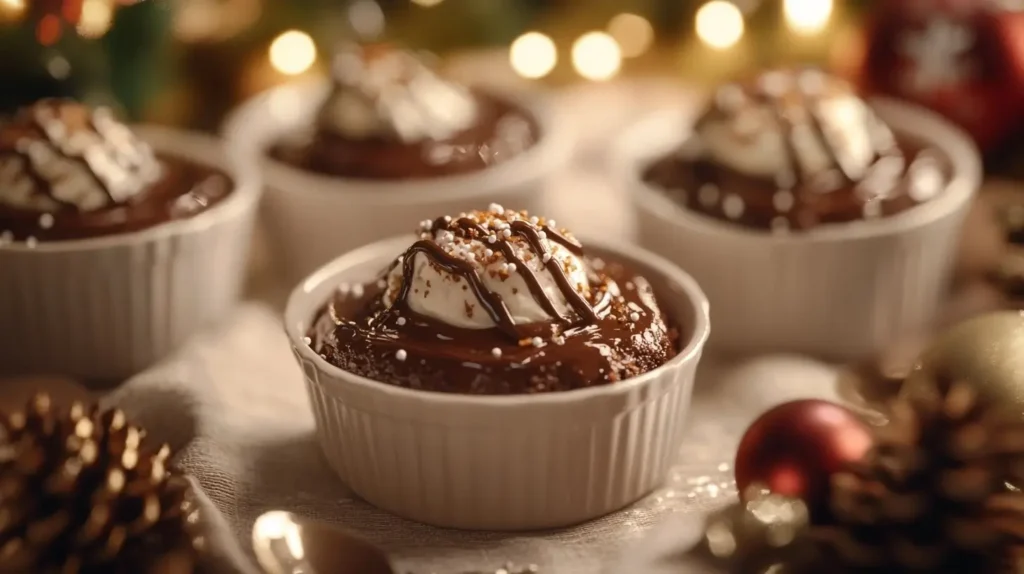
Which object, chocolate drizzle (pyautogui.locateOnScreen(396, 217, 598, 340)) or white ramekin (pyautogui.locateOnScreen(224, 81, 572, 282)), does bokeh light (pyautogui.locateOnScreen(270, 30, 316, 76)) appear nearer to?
white ramekin (pyautogui.locateOnScreen(224, 81, 572, 282))

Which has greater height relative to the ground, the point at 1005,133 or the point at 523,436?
the point at 1005,133

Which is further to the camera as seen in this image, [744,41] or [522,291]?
[744,41]

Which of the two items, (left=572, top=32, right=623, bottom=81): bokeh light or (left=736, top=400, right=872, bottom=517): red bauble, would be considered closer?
(left=736, top=400, right=872, bottom=517): red bauble

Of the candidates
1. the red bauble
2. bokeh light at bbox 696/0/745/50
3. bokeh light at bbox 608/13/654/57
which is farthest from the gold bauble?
bokeh light at bbox 608/13/654/57

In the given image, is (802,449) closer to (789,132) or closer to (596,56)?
(789,132)

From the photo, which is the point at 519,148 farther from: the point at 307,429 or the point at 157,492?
the point at 157,492

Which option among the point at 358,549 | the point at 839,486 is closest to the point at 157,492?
the point at 358,549

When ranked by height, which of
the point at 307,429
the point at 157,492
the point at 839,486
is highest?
the point at 839,486

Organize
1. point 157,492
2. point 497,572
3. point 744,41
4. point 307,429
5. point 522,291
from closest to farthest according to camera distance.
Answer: point 157,492 < point 497,572 < point 522,291 < point 307,429 < point 744,41
